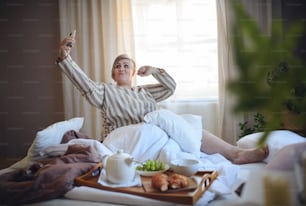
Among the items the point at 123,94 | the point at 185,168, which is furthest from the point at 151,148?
the point at 123,94

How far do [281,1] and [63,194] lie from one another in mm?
1469

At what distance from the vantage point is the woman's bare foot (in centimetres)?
122

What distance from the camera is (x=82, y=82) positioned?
1.51 meters

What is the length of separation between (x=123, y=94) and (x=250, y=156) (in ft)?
2.10

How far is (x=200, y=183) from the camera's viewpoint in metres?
0.83

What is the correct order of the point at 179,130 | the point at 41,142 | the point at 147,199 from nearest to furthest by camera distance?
the point at 147,199 → the point at 41,142 → the point at 179,130

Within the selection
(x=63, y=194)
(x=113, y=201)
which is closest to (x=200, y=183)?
(x=113, y=201)

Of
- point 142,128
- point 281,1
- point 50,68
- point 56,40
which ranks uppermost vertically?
point 281,1

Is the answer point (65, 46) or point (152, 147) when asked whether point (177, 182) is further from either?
point (65, 46)

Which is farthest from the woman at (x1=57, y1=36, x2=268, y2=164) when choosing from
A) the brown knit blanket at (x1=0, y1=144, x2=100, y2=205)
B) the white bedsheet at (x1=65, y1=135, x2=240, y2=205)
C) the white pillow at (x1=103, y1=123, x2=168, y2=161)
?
the brown knit blanket at (x1=0, y1=144, x2=100, y2=205)

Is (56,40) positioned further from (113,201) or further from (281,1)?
(113,201)

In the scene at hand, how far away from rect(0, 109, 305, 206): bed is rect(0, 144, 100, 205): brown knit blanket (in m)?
0.02

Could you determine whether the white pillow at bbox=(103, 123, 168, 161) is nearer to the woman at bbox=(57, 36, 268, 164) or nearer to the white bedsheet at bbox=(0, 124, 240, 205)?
the white bedsheet at bbox=(0, 124, 240, 205)

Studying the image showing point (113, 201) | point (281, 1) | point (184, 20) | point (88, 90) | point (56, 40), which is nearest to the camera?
point (113, 201)
